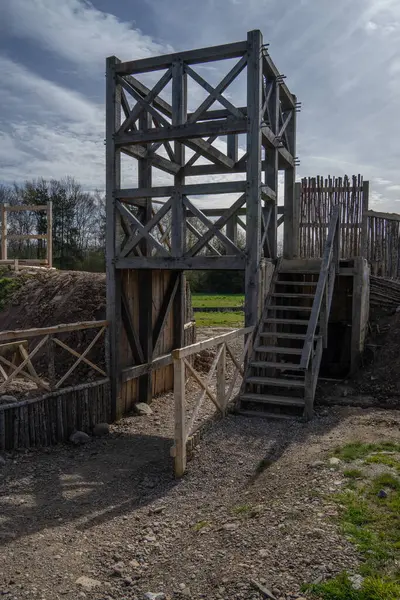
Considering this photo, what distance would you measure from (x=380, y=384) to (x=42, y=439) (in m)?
6.03

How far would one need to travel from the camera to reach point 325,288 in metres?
8.55

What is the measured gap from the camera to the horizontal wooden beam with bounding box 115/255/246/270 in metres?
7.95

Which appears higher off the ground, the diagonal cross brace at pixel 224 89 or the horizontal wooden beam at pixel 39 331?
the diagonal cross brace at pixel 224 89

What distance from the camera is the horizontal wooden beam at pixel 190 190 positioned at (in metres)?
7.73

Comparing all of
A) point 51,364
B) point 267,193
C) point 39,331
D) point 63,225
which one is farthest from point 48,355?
point 63,225

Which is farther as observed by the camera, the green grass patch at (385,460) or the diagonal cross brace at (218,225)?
the diagonal cross brace at (218,225)

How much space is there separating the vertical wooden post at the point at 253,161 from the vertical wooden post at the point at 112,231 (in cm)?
251

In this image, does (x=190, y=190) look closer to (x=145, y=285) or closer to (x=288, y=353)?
(x=145, y=285)

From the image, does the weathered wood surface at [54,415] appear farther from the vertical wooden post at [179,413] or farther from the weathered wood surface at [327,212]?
the weathered wood surface at [327,212]

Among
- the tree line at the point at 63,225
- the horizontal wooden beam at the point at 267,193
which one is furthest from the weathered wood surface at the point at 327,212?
the tree line at the point at 63,225

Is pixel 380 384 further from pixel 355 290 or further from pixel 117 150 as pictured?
pixel 117 150

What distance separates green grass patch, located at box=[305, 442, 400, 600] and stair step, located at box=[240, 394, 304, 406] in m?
1.63

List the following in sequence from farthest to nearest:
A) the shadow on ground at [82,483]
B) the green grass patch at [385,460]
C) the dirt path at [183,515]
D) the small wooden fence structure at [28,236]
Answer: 1. the small wooden fence structure at [28,236]
2. the green grass patch at [385,460]
3. the shadow on ground at [82,483]
4. the dirt path at [183,515]

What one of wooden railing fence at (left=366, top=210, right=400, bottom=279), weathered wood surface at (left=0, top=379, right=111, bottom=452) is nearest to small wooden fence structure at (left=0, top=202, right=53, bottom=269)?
weathered wood surface at (left=0, top=379, right=111, bottom=452)
